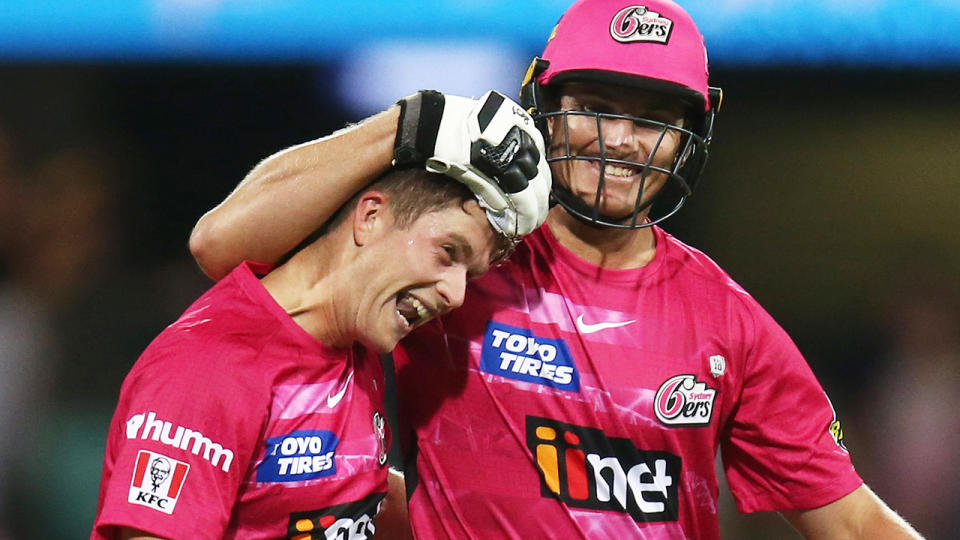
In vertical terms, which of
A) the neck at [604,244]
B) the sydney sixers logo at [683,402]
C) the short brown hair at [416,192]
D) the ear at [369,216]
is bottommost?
the sydney sixers logo at [683,402]

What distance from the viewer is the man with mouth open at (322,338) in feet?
6.77

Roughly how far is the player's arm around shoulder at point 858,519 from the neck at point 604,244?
0.72 m

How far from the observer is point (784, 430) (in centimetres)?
271

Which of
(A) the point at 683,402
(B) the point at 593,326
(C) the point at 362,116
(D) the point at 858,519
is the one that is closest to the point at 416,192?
(B) the point at 593,326

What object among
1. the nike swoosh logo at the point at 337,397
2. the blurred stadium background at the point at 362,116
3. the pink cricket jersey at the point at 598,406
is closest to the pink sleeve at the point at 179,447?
the nike swoosh logo at the point at 337,397

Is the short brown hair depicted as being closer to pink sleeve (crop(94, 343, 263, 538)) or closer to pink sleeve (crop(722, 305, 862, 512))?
pink sleeve (crop(94, 343, 263, 538))

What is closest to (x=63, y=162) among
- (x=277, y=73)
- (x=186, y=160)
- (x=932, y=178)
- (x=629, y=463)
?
(x=186, y=160)

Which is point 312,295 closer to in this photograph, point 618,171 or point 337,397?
point 337,397

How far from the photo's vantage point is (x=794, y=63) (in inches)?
225

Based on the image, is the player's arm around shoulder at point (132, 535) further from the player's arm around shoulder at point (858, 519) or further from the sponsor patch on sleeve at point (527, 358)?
the player's arm around shoulder at point (858, 519)

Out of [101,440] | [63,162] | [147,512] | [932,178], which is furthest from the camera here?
[932,178]

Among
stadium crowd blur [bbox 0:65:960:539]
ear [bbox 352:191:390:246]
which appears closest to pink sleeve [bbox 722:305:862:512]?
ear [bbox 352:191:390:246]

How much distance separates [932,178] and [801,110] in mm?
817

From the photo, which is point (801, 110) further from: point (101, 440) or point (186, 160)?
point (101, 440)
